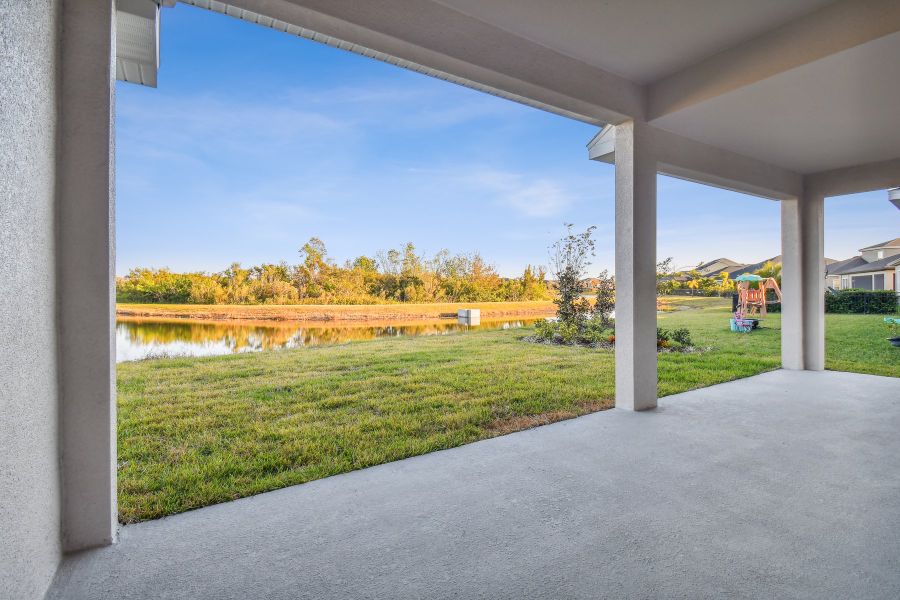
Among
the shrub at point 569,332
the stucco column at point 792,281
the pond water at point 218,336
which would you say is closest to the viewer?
the stucco column at point 792,281

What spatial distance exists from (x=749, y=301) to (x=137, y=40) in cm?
1374

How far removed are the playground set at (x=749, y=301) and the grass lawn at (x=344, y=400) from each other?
1420 millimetres

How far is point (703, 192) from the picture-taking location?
39.3 feet

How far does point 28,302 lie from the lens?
162cm

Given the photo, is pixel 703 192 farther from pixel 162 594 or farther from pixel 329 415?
pixel 162 594

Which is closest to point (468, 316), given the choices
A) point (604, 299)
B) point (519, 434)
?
point (604, 299)

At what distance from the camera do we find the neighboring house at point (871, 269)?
36.7ft

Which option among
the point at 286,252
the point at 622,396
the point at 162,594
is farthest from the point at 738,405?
the point at 286,252

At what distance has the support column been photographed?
249 inches

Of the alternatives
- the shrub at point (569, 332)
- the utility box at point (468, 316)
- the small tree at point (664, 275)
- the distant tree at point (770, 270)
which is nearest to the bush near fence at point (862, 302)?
the distant tree at point (770, 270)

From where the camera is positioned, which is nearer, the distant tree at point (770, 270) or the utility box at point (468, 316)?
the utility box at point (468, 316)

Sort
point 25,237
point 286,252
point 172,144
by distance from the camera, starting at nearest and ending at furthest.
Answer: point 25,237
point 172,144
point 286,252

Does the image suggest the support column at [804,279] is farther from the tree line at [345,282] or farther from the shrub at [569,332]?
the tree line at [345,282]

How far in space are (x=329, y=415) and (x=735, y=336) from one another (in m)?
9.39
